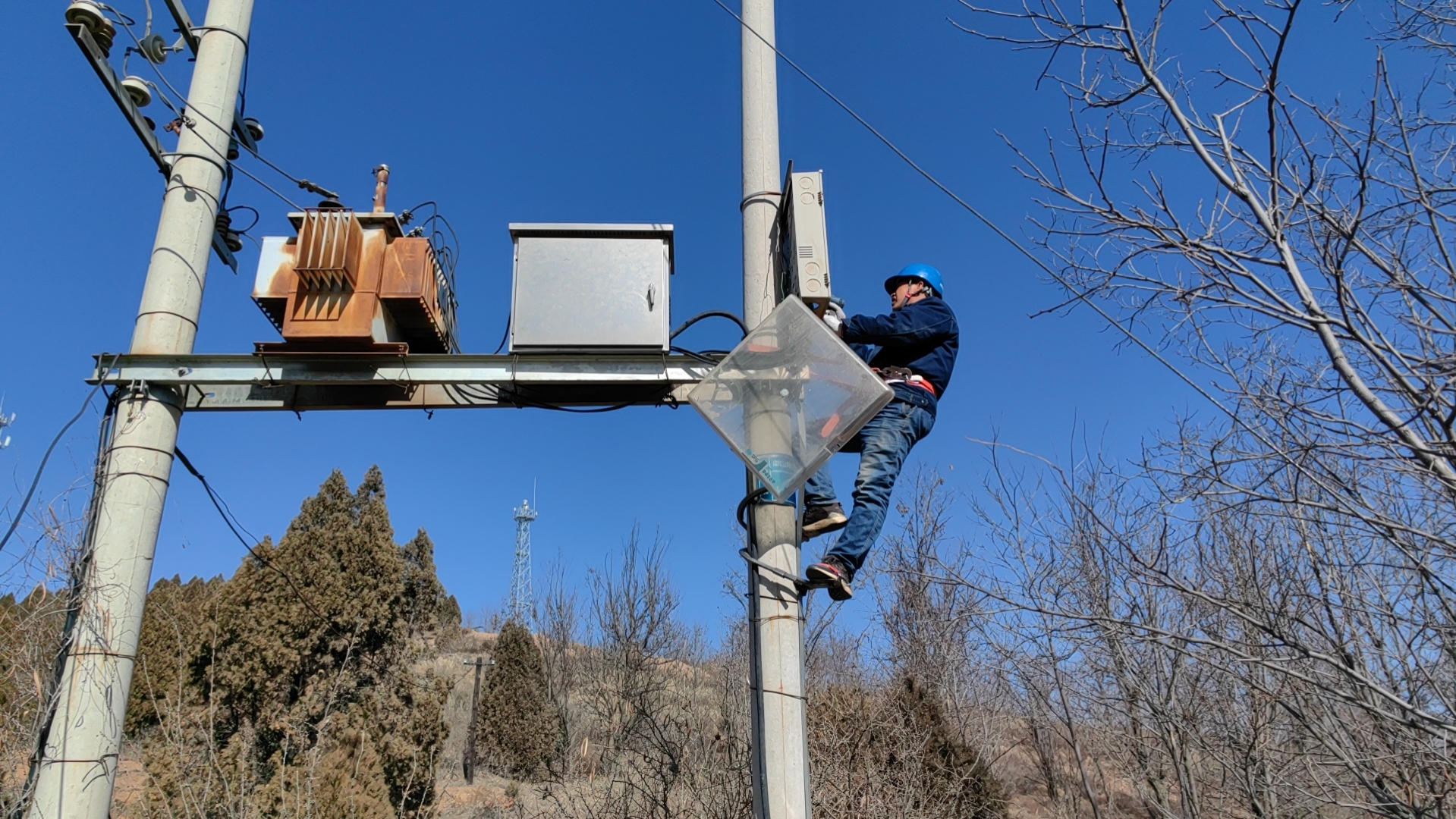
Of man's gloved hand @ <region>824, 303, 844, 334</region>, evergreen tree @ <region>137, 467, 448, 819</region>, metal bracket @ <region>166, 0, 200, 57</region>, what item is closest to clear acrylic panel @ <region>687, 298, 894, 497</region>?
man's gloved hand @ <region>824, 303, 844, 334</region>

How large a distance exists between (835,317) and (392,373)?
7.23 feet

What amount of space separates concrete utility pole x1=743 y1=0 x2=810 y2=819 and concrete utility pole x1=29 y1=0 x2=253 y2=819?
9.42 ft

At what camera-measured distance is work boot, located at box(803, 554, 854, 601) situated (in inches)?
126

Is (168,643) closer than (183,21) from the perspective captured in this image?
No

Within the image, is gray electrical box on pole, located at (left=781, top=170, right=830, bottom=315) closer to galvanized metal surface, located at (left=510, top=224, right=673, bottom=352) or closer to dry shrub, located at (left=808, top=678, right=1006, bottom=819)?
galvanized metal surface, located at (left=510, top=224, right=673, bottom=352)

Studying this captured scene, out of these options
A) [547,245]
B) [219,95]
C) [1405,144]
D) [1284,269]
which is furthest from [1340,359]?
[219,95]

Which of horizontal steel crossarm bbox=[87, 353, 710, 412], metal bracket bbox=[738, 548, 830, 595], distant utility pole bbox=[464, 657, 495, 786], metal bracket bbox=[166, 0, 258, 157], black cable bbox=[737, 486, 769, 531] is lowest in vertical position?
distant utility pole bbox=[464, 657, 495, 786]

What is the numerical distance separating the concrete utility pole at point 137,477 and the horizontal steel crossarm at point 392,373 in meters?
0.11

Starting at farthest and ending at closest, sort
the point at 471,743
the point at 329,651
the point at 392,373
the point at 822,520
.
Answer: the point at 471,743
the point at 329,651
the point at 392,373
the point at 822,520

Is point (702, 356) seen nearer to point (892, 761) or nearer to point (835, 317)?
point (835, 317)

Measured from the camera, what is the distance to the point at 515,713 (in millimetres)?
19281

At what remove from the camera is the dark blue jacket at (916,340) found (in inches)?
157

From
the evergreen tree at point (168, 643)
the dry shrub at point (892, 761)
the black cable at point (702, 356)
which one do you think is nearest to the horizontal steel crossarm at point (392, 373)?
the black cable at point (702, 356)

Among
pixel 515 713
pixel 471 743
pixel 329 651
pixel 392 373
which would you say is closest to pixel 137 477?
pixel 392 373
